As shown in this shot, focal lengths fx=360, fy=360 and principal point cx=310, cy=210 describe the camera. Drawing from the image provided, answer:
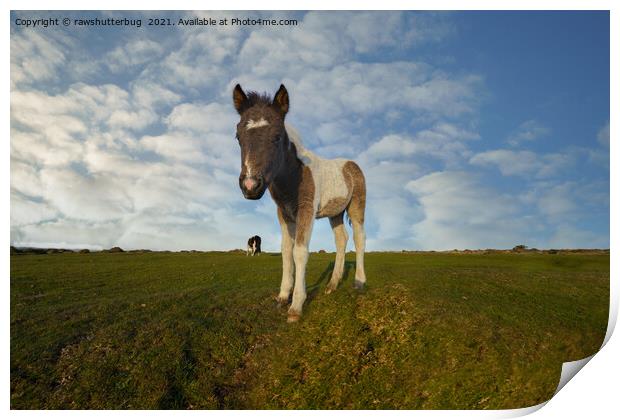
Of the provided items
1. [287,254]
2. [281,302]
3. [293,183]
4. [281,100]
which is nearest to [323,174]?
[293,183]

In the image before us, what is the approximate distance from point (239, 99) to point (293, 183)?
1.87 metres

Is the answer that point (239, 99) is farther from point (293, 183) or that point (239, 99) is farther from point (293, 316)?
point (293, 316)

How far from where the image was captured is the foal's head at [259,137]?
5516mm

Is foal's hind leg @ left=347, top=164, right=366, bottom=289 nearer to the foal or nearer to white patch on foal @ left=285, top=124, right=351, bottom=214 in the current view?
the foal

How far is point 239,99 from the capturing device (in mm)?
6363

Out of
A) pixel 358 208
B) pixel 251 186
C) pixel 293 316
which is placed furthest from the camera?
pixel 358 208

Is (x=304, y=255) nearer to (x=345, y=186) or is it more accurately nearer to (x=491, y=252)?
(x=345, y=186)

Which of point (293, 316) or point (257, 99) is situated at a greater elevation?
point (257, 99)

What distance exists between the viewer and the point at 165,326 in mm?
6574

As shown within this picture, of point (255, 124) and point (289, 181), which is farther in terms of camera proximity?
point (289, 181)

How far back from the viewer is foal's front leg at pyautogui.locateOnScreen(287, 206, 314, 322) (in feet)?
23.0

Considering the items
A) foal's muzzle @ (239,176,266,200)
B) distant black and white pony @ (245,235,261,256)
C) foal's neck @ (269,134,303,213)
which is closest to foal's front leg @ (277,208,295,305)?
foal's neck @ (269,134,303,213)
